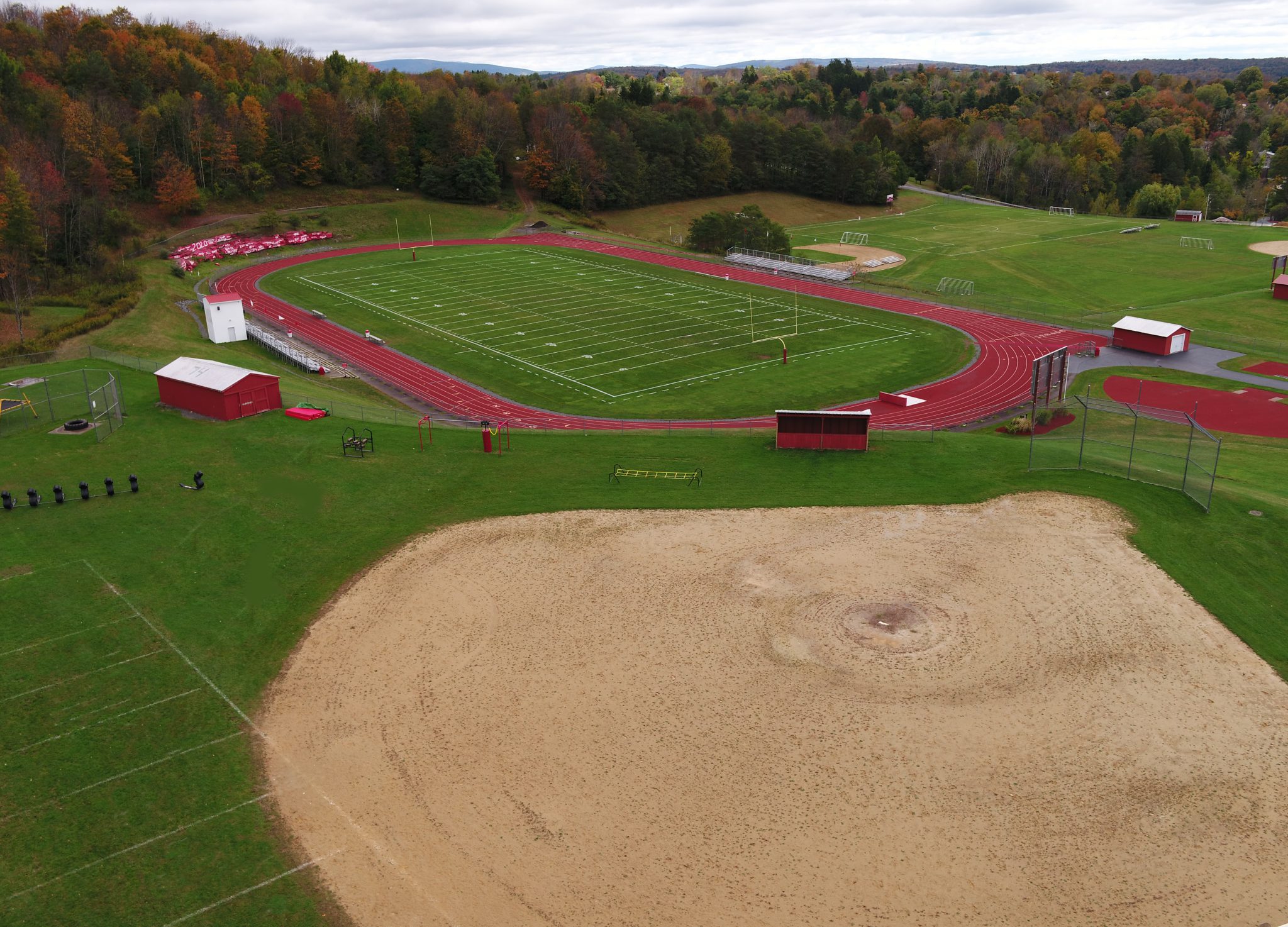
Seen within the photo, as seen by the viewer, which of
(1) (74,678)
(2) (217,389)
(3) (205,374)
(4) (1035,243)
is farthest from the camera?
(4) (1035,243)

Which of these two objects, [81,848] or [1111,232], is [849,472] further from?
[1111,232]

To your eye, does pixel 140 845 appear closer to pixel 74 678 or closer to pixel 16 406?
pixel 74 678

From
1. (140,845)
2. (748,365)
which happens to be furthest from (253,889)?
(748,365)

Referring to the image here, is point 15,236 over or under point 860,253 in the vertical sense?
over

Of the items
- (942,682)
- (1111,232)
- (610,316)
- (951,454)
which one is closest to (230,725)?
(942,682)

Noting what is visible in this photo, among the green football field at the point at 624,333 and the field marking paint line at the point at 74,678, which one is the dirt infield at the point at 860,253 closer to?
the green football field at the point at 624,333

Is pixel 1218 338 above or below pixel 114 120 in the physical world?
below
